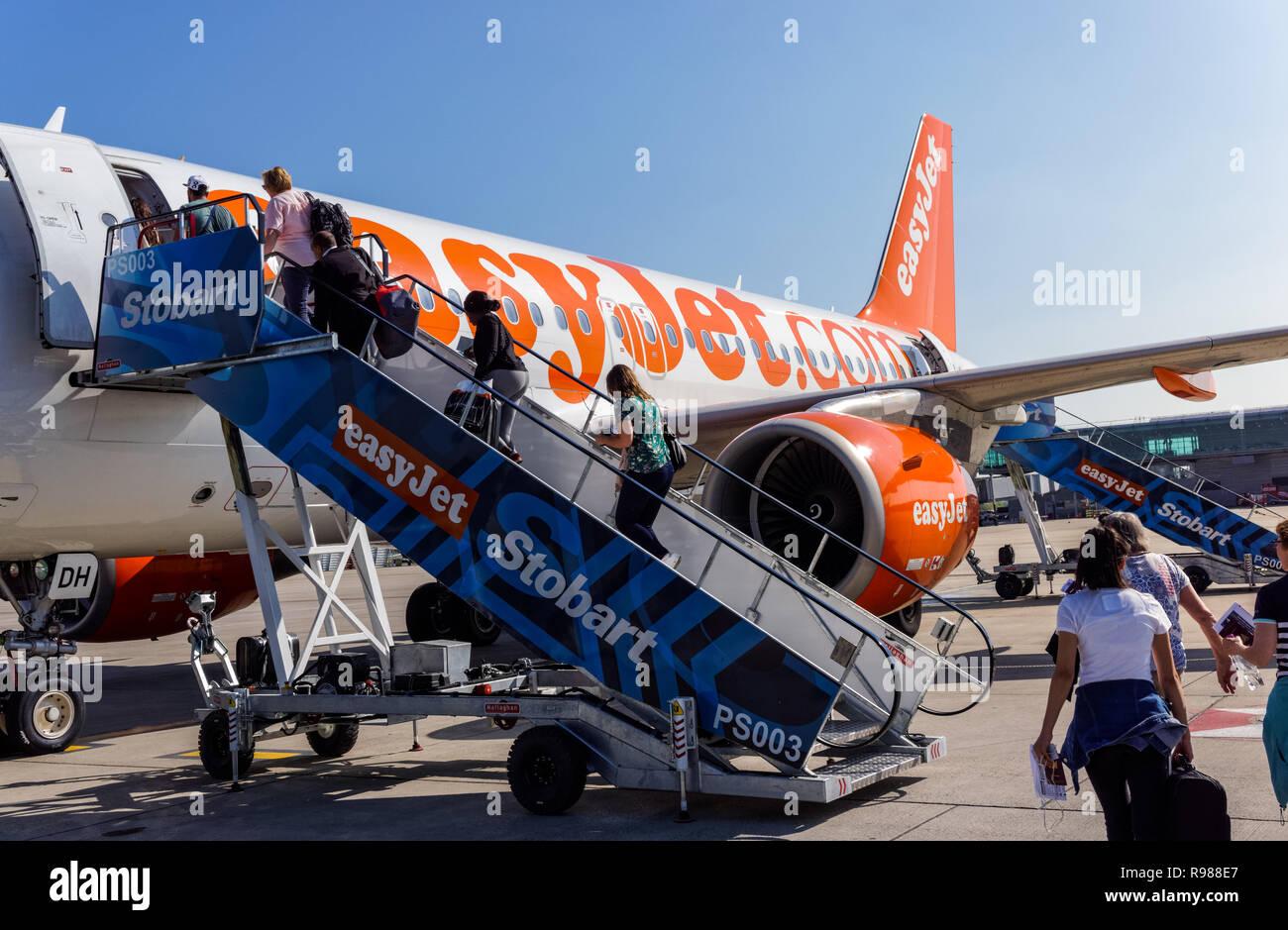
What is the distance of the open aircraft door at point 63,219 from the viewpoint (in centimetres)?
593

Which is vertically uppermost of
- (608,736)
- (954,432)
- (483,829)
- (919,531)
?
(954,432)

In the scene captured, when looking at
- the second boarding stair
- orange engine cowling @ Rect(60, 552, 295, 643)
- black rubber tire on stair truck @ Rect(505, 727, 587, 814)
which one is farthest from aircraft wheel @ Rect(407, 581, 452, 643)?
the second boarding stair

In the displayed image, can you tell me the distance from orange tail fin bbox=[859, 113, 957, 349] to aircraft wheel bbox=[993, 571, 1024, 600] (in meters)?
4.55

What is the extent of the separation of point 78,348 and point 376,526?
2.02 m

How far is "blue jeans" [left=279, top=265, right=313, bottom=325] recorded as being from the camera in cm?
605

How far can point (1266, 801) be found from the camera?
177 inches

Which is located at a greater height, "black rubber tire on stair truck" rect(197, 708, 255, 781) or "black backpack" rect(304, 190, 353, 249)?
"black backpack" rect(304, 190, 353, 249)

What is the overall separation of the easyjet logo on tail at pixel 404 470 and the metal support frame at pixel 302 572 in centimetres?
87

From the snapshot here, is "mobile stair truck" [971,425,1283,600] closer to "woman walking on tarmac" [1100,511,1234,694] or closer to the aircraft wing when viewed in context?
the aircraft wing

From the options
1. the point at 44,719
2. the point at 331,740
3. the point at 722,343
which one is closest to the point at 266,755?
the point at 331,740

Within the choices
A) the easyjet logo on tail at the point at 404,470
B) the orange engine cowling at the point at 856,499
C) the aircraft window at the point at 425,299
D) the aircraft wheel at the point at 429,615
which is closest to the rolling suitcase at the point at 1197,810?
the easyjet logo on tail at the point at 404,470

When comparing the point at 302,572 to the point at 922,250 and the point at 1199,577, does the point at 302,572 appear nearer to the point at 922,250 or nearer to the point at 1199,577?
the point at 1199,577
